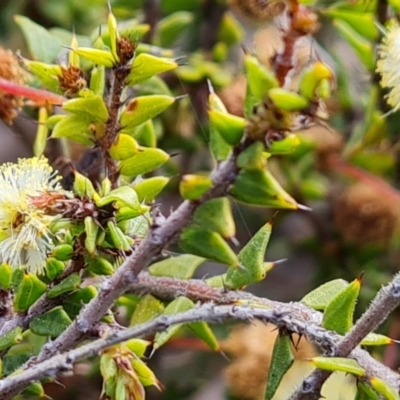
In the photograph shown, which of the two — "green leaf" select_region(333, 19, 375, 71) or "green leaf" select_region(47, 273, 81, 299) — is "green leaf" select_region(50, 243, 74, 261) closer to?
"green leaf" select_region(47, 273, 81, 299)

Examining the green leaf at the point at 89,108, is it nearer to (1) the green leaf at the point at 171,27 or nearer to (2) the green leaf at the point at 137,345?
(2) the green leaf at the point at 137,345

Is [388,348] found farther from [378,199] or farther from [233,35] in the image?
[233,35]

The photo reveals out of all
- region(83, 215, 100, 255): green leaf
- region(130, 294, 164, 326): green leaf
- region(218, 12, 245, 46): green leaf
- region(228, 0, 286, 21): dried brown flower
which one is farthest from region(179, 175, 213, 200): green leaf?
region(218, 12, 245, 46): green leaf

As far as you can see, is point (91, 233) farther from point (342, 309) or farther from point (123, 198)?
point (342, 309)

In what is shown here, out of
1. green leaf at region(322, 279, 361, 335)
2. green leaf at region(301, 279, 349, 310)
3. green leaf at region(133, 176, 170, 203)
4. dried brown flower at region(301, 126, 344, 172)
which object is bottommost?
dried brown flower at region(301, 126, 344, 172)

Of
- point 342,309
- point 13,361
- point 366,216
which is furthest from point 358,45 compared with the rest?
point 13,361

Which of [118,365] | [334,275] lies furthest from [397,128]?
[118,365]

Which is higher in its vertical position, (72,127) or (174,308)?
(72,127)
